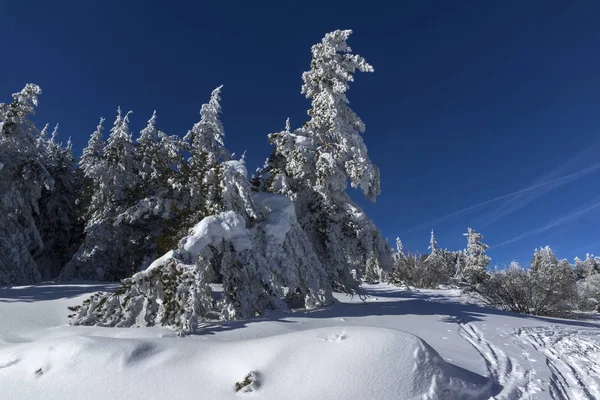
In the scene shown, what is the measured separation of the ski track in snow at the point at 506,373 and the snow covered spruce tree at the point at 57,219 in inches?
720

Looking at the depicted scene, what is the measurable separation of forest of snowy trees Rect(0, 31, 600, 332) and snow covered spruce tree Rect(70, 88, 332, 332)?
0.03 meters

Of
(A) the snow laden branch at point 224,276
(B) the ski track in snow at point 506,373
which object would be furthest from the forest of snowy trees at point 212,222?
(B) the ski track in snow at point 506,373

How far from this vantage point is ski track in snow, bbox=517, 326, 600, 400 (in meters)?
3.75

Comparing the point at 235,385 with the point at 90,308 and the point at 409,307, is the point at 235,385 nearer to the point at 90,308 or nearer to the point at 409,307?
the point at 90,308

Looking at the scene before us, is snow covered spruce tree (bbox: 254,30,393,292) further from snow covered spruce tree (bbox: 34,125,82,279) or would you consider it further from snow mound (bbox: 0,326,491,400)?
snow covered spruce tree (bbox: 34,125,82,279)

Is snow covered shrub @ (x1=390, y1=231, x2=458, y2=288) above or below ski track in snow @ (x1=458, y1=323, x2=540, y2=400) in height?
above

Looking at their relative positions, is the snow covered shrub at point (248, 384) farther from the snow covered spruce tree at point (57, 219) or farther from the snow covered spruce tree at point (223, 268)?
the snow covered spruce tree at point (57, 219)

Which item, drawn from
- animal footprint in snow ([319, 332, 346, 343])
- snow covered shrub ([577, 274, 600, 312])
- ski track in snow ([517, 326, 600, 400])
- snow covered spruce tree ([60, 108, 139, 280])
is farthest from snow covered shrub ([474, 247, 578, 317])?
snow covered spruce tree ([60, 108, 139, 280])

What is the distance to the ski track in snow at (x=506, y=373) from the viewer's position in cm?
347

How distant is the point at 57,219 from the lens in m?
17.5

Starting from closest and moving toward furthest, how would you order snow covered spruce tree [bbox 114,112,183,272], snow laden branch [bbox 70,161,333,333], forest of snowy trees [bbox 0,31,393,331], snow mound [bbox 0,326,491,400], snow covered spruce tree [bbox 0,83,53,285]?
snow mound [bbox 0,326,491,400] → snow laden branch [bbox 70,161,333,333] → forest of snowy trees [bbox 0,31,393,331] → snow covered spruce tree [bbox 114,112,183,272] → snow covered spruce tree [bbox 0,83,53,285]

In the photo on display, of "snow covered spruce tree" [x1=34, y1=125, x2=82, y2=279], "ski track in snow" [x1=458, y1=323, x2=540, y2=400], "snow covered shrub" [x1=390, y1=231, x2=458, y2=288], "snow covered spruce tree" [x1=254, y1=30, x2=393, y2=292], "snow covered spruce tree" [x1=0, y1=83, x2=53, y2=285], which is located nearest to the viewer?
"ski track in snow" [x1=458, y1=323, x2=540, y2=400]

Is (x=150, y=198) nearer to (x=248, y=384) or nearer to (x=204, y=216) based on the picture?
(x=204, y=216)

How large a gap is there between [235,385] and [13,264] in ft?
41.6
